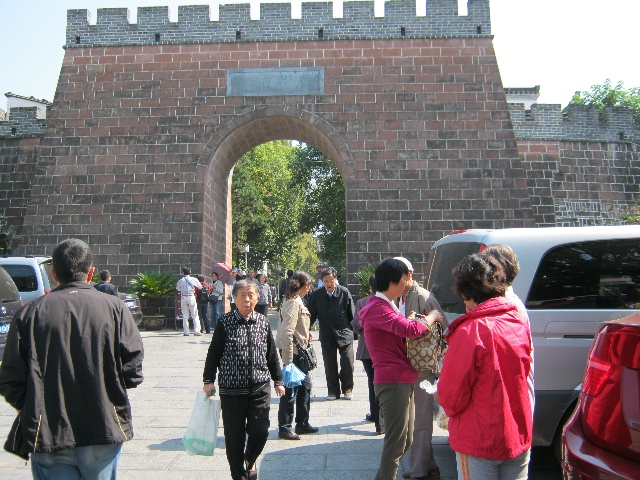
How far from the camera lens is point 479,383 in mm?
2744

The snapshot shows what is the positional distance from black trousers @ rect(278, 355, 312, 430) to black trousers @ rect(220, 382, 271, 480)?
1.43 meters

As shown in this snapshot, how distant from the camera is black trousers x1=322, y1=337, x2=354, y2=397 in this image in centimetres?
746

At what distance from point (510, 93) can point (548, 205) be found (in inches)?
737

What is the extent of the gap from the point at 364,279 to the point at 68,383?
1196 cm

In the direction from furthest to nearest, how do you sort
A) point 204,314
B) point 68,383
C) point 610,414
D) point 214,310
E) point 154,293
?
point 204,314 < point 154,293 < point 214,310 < point 68,383 < point 610,414

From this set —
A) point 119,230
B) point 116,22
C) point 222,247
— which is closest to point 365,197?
point 222,247

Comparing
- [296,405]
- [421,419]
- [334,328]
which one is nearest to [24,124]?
[334,328]

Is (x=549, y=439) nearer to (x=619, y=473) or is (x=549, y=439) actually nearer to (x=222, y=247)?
(x=619, y=473)

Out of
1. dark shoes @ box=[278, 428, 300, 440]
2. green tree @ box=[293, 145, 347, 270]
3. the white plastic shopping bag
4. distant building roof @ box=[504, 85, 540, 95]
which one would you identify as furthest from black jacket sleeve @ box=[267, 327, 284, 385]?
distant building roof @ box=[504, 85, 540, 95]

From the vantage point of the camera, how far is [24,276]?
35.0 feet

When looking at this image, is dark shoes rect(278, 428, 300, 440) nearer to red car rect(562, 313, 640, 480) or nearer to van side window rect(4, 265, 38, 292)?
red car rect(562, 313, 640, 480)

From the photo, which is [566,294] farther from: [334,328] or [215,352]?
[334,328]

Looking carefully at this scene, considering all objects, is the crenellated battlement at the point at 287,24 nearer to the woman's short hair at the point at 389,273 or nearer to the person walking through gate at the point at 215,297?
the person walking through gate at the point at 215,297

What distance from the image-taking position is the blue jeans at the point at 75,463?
9.25 feet
